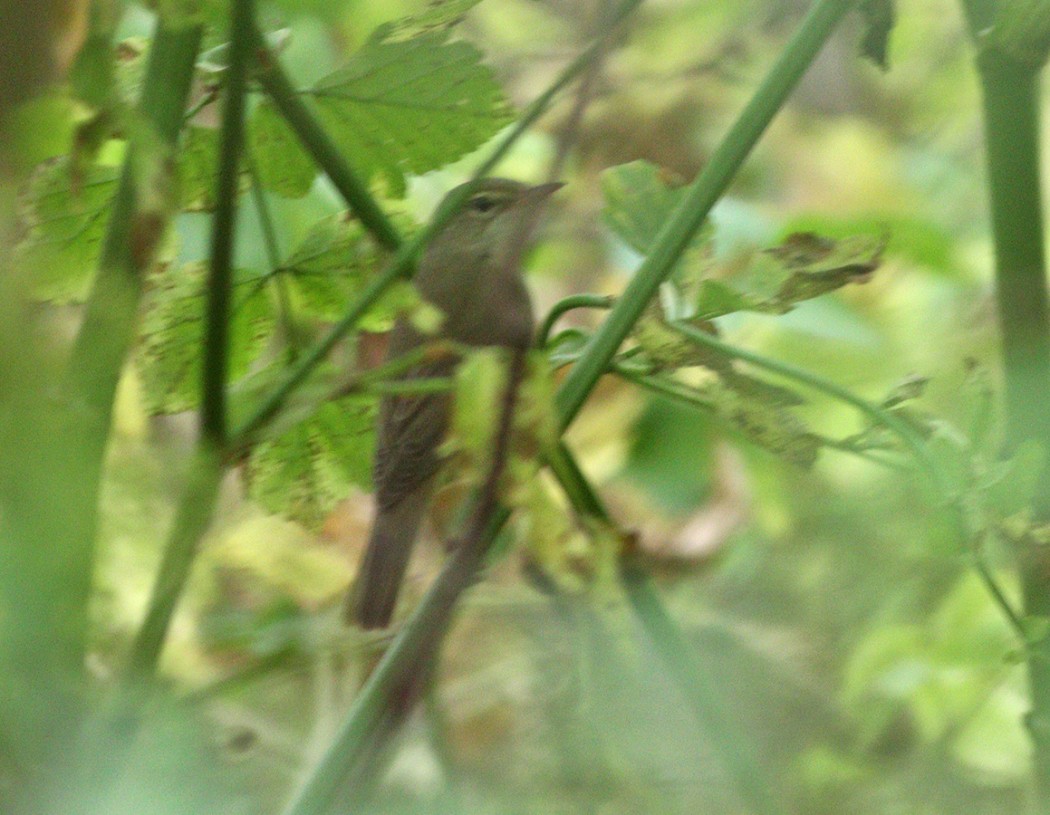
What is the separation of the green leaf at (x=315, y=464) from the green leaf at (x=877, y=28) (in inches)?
9.3

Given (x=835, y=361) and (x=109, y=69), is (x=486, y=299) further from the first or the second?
(x=109, y=69)

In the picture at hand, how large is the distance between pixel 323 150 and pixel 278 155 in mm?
50

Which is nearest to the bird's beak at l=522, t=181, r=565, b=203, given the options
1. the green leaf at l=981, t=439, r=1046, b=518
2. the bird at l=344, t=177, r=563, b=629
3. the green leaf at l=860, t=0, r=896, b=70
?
the bird at l=344, t=177, r=563, b=629

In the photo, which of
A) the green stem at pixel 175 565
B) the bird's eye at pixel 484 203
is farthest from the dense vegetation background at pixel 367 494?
the bird's eye at pixel 484 203

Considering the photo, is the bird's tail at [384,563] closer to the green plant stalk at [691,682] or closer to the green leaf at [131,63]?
the green plant stalk at [691,682]

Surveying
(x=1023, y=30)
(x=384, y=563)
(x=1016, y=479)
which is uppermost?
(x=1023, y=30)

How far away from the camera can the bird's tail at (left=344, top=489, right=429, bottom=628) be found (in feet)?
1.62

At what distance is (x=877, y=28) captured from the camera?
1.49ft

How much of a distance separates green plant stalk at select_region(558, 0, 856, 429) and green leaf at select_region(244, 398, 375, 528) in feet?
0.33

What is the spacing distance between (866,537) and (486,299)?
258 millimetres

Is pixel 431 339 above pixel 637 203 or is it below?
below

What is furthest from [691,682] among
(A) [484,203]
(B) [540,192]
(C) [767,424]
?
(A) [484,203]

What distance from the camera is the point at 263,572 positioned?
2.23ft

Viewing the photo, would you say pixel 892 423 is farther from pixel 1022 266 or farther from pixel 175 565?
pixel 175 565
